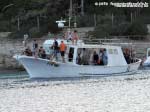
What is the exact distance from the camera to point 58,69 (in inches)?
1535

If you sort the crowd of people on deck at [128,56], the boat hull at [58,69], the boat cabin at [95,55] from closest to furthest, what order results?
1. the boat hull at [58,69]
2. the boat cabin at [95,55]
3. the crowd of people on deck at [128,56]

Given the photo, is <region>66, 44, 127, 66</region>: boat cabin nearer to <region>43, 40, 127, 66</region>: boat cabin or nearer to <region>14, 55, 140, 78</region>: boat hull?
<region>43, 40, 127, 66</region>: boat cabin

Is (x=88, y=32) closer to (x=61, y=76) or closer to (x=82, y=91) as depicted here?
(x=61, y=76)

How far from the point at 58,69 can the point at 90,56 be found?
2.37 m

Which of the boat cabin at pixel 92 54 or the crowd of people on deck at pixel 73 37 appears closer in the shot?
the boat cabin at pixel 92 54

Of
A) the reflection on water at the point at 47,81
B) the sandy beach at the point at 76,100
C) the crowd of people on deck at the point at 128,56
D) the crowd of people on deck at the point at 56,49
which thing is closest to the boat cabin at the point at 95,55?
the crowd of people on deck at the point at 56,49

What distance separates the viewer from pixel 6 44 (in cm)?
5766

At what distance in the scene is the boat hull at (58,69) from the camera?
38.7 m

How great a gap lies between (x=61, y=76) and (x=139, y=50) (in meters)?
19.8

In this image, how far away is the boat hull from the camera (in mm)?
38656

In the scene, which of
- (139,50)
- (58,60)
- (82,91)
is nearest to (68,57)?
(58,60)

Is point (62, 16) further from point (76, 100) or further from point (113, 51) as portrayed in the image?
point (76, 100)

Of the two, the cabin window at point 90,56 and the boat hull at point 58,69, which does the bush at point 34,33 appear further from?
the cabin window at point 90,56

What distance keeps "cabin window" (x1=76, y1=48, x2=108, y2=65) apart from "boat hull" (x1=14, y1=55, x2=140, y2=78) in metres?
0.52
